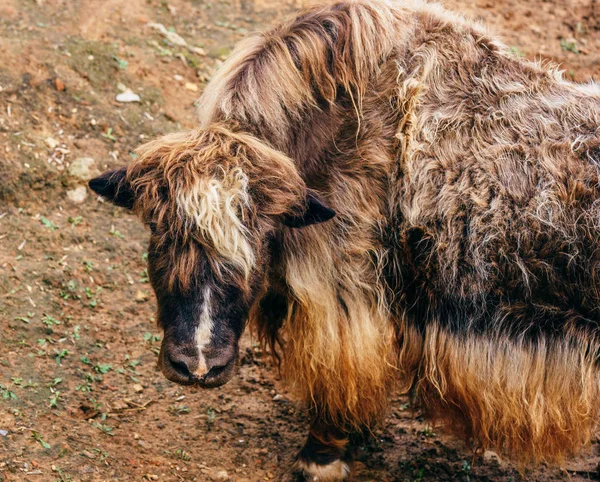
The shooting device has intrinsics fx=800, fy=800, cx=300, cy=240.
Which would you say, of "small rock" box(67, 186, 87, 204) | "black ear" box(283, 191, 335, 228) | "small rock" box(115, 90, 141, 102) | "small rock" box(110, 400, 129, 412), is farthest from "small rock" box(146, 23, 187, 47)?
"black ear" box(283, 191, 335, 228)

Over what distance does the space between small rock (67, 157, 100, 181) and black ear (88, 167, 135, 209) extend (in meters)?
2.20

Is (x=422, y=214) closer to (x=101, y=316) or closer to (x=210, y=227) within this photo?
(x=210, y=227)

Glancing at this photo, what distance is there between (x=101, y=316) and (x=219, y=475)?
1.52 meters

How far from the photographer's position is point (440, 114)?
438 cm

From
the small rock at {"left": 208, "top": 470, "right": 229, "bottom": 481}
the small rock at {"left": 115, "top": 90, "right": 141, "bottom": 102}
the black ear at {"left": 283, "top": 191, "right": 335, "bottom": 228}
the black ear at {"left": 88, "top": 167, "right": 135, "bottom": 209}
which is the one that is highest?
the black ear at {"left": 283, "top": 191, "right": 335, "bottom": 228}

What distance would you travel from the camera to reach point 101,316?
5.66 metres

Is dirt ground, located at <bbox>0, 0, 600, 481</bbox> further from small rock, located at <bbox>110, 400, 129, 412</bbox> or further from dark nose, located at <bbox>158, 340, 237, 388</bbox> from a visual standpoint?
dark nose, located at <bbox>158, 340, 237, 388</bbox>

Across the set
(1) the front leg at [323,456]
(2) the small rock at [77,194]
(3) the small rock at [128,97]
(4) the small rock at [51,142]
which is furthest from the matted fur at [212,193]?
(3) the small rock at [128,97]

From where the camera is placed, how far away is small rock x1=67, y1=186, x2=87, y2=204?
618cm

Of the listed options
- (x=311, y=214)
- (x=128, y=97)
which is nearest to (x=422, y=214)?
(x=311, y=214)

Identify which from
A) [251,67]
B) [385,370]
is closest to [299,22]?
[251,67]

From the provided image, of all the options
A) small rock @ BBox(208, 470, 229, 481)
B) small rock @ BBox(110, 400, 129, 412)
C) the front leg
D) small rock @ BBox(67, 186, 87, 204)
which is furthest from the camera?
small rock @ BBox(67, 186, 87, 204)

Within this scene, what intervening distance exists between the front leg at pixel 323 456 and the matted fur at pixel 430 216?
1.35 feet

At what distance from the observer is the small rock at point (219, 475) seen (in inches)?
189
